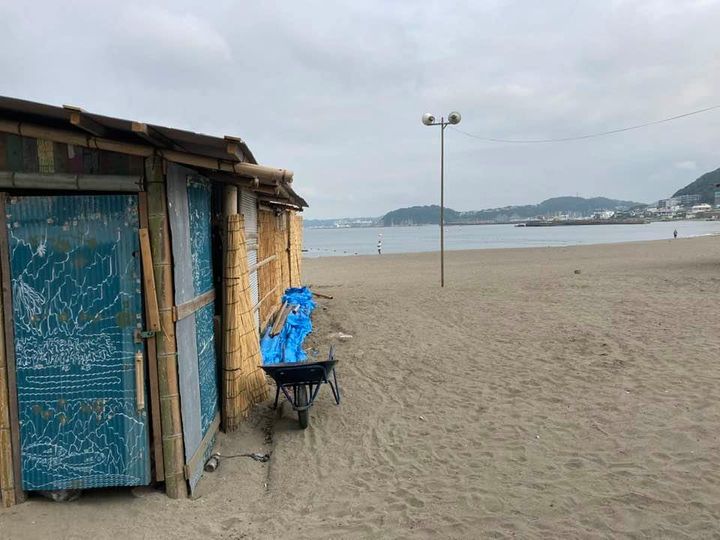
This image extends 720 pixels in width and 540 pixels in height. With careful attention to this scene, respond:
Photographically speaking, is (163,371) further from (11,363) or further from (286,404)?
(286,404)

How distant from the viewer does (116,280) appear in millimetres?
3734

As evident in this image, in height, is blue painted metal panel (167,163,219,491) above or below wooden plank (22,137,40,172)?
below

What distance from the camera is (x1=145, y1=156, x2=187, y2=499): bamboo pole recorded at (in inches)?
147

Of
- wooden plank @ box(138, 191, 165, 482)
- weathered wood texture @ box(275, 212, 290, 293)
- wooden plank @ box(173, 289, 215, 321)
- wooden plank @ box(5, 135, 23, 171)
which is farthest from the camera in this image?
weathered wood texture @ box(275, 212, 290, 293)

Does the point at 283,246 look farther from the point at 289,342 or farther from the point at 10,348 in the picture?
the point at 10,348

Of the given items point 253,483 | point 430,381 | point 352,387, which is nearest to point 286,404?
point 352,387

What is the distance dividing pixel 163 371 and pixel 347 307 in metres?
8.47

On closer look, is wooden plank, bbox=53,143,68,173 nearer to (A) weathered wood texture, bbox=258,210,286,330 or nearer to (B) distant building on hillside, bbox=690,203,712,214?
(A) weathered wood texture, bbox=258,210,286,330

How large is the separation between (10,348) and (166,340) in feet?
3.70

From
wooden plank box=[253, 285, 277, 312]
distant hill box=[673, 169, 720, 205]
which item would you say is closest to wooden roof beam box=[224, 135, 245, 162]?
wooden plank box=[253, 285, 277, 312]

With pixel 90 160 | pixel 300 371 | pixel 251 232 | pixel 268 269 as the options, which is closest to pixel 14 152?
pixel 90 160

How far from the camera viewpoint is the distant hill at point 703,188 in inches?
5601

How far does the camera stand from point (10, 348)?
367 cm

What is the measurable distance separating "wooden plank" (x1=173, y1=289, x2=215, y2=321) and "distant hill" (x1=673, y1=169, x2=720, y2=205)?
6458 inches
